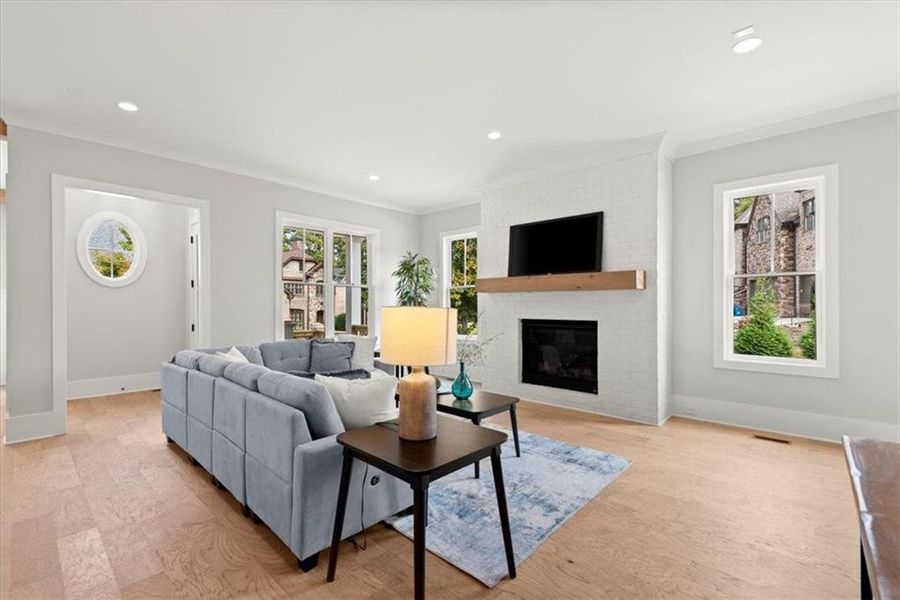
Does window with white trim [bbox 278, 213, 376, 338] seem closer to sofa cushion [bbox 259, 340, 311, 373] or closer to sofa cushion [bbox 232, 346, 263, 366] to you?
sofa cushion [bbox 259, 340, 311, 373]

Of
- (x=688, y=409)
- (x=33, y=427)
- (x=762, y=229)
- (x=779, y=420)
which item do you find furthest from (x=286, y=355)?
(x=762, y=229)

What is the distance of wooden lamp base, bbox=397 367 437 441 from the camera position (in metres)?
1.92

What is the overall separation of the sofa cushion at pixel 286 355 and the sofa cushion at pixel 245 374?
1.60 metres

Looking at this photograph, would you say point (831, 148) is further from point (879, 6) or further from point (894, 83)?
point (879, 6)

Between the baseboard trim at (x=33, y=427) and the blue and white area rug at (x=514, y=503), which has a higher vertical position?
the baseboard trim at (x=33, y=427)

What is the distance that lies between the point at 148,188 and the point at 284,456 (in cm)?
393

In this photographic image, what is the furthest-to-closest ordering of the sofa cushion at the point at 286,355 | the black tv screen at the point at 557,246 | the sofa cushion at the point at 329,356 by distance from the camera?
the black tv screen at the point at 557,246 → the sofa cushion at the point at 329,356 → the sofa cushion at the point at 286,355

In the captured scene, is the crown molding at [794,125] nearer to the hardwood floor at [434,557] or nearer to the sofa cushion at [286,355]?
the hardwood floor at [434,557]

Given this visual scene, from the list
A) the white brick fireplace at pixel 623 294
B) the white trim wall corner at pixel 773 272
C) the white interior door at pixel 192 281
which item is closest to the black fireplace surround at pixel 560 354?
the white brick fireplace at pixel 623 294

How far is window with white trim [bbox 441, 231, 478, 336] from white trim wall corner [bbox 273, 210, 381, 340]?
1139 mm

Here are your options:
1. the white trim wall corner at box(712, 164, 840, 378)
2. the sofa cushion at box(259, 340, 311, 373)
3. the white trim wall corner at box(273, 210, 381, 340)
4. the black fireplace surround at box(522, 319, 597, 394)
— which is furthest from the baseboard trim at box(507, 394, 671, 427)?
the white trim wall corner at box(273, 210, 381, 340)

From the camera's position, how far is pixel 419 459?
1.68 m

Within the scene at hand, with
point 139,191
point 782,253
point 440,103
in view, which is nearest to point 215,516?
point 440,103

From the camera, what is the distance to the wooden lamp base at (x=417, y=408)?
192cm
